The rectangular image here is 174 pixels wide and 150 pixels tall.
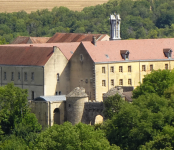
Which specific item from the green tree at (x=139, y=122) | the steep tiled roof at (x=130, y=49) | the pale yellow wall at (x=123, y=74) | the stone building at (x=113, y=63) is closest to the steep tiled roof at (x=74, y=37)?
the steep tiled roof at (x=130, y=49)

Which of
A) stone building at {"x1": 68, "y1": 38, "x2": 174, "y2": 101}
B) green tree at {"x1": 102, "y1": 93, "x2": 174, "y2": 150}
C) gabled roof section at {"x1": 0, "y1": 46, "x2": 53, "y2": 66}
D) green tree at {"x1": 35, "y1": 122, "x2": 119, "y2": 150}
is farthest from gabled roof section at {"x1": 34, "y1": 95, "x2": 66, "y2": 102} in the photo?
green tree at {"x1": 35, "y1": 122, "x2": 119, "y2": 150}

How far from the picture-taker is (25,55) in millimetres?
114750

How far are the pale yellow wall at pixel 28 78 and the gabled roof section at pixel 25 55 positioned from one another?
57 centimetres

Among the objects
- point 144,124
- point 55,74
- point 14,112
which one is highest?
point 55,74

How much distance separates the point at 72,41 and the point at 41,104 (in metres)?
24.9

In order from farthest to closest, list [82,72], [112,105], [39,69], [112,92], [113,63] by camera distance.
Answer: [113,63] < [82,72] < [39,69] < [112,92] < [112,105]

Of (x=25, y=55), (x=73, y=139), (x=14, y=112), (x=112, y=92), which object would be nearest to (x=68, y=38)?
(x=25, y=55)

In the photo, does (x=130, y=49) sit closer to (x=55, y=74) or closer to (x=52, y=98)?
(x=55, y=74)

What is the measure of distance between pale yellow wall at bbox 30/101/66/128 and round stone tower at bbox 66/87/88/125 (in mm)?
1030

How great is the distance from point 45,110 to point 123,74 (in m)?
13.4

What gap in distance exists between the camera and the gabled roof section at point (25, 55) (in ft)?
366

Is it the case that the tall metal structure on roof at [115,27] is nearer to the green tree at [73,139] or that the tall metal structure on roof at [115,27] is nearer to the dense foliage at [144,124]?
the dense foliage at [144,124]

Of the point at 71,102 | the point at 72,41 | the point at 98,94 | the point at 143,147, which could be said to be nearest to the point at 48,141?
the point at 143,147

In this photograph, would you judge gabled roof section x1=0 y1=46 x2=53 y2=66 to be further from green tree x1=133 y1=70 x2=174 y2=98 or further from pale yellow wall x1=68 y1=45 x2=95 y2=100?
green tree x1=133 y1=70 x2=174 y2=98
